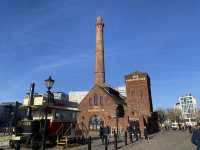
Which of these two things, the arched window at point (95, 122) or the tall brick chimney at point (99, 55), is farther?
the tall brick chimney at point (99, 55)

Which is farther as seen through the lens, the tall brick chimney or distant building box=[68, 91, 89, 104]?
distant building box=[68, 91, 89, 104]

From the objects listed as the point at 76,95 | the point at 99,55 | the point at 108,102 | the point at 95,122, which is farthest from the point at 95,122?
the point at 76,95

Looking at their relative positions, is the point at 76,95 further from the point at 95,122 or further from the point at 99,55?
the point at 95,122

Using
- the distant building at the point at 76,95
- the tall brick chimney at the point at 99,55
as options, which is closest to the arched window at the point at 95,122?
the tall brick chimney at the point at 99,55

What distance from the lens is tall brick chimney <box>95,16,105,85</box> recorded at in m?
59.7

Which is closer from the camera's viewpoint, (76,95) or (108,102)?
(108,102)

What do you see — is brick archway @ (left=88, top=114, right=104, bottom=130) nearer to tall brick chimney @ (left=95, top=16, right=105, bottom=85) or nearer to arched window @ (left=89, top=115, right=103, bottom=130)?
arched window @ (left=89, top=115, right=103, bottom=130)

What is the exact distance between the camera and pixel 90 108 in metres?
52.0

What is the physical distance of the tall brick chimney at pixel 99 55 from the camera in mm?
59688

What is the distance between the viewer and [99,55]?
203ft

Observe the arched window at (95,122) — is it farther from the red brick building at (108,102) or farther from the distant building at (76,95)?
the distant building at (76,95)

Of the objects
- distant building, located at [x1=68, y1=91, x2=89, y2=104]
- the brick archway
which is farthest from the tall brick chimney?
distant building, located at [x1=68, y1=91, x2=89, y2=104]

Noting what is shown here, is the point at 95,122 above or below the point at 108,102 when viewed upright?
below

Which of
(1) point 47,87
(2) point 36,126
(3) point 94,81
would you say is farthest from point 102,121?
(1) point 47,87
